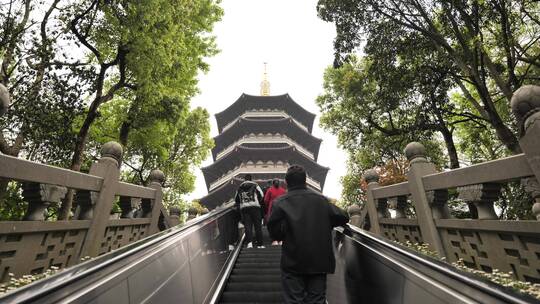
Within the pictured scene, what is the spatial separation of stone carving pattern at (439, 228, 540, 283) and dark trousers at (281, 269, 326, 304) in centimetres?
186

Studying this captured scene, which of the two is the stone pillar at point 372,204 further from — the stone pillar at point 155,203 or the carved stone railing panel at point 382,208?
the stone pillar at point 155,203

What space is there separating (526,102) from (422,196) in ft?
6.58

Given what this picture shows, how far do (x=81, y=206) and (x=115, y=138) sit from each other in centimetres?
913

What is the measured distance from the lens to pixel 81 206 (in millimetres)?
4320

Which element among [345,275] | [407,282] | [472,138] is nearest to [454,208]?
[472,138]

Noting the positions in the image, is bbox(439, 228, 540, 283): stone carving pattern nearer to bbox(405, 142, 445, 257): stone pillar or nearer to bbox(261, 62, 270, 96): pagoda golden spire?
bbox(405, 142, 445, 257): stone pillar

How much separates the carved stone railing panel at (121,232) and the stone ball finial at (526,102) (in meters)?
5.44

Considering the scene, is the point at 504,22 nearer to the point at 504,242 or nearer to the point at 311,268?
the point at 504,242

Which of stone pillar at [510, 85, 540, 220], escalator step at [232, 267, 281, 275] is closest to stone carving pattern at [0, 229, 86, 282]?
escalator step at [232, 267, 281, 275]

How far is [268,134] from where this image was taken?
28.7 m

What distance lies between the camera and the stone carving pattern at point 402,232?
16.0 ft

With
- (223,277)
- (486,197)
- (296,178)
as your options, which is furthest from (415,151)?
(223,277)

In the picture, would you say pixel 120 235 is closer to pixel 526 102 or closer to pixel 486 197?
pixel 486 197

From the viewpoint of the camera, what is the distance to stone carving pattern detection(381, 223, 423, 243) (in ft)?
16.0
